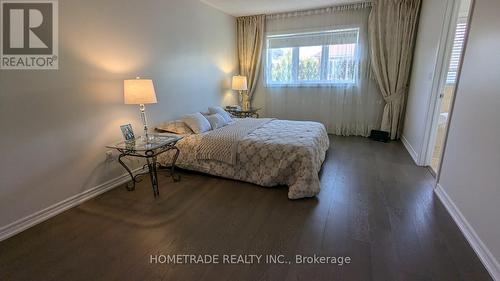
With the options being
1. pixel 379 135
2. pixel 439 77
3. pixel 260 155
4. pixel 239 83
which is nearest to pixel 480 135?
pixel 439 77

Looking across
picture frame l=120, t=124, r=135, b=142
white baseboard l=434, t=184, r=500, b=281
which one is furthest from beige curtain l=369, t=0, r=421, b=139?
picture frame l=120, t=124, r=135, b=142

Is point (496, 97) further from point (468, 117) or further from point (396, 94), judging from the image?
point (396, 94)

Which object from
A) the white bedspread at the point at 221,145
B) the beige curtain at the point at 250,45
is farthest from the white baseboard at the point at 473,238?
the beige curtain at the point at 250,45

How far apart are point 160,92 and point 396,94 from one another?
4.25 meters

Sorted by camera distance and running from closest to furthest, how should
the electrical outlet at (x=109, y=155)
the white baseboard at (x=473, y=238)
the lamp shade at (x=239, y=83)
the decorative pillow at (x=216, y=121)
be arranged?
1. the white baseboard at (x=473, y=238)
2. the electrical outlet at (x=109, y=155)
3. the decorative pillow at (x=216, y=121)
4. the lamp shade at (x=239, y=83)

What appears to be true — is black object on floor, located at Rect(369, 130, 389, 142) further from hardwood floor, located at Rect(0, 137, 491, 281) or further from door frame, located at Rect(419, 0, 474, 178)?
hardwood floor, located at Rect(0, 137, 491, 281)

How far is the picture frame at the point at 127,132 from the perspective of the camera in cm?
276

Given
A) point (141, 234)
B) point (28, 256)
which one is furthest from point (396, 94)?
point (28, 256)

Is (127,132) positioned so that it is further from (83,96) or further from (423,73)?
(423,73)

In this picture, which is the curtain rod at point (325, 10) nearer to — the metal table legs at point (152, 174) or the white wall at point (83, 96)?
the white wall at point (83, 96)

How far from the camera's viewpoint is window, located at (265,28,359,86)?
15.5 feet

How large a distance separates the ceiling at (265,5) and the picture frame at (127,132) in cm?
273

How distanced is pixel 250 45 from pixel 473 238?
195 inches

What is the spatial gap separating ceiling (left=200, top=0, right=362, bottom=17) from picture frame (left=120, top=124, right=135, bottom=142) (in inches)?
108
